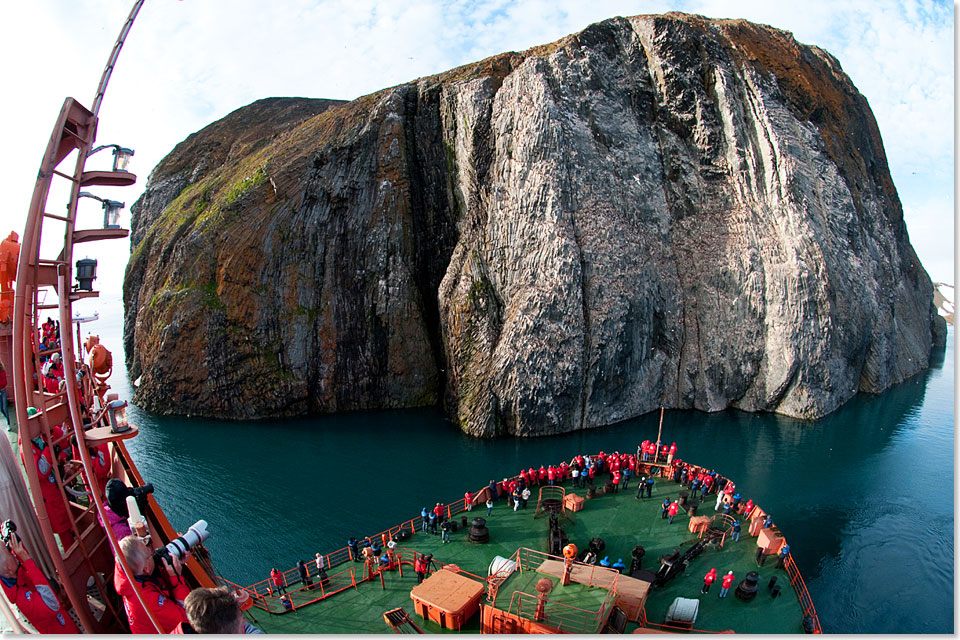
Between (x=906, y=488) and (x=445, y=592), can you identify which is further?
(x=906, y=488)

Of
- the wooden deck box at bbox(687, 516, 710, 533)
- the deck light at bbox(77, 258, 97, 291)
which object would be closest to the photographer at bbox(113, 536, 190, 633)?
the deck light at bbox(77, 258, 97, 291)

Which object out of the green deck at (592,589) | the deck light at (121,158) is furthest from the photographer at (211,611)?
the green deck at (592,589)

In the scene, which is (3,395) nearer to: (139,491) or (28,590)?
(139,491)

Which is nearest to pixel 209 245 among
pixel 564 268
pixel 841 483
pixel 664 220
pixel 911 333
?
pixel 564 268

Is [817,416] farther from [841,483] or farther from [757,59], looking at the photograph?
[757,59]

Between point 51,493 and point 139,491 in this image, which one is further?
point 51,493

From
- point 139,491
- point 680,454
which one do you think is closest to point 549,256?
Result: point 680,454
